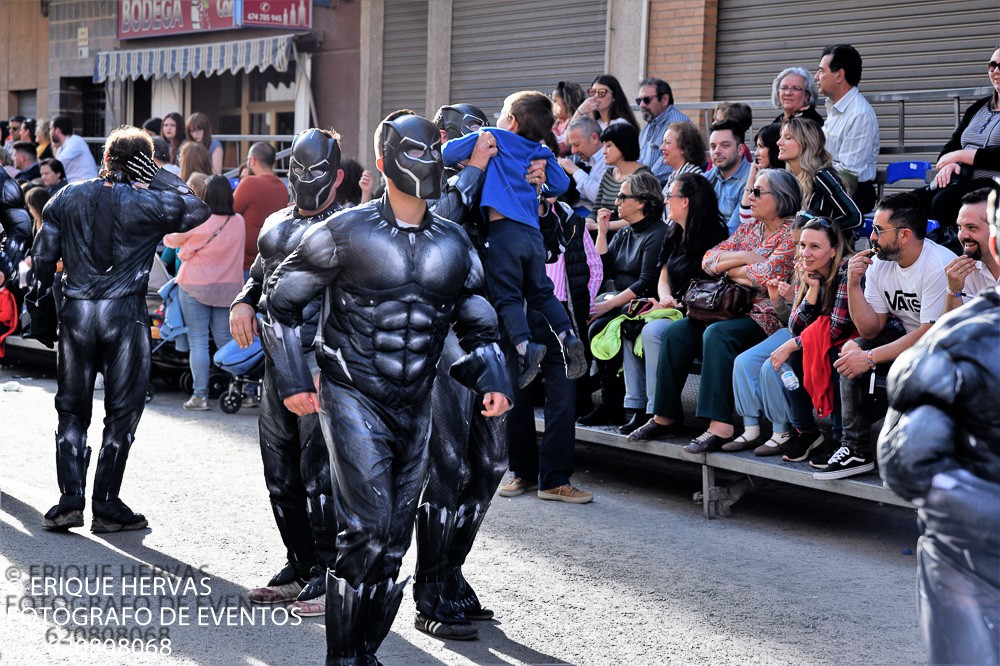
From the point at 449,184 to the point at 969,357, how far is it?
3.64 meters

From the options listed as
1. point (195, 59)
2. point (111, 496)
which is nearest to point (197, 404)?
point (111, 496)

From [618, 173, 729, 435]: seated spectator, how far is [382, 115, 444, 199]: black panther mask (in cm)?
401

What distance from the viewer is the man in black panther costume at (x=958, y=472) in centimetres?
310

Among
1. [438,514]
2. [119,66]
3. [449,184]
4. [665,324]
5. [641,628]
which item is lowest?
[641,628]

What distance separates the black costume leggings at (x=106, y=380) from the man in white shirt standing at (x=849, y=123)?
15.6ft

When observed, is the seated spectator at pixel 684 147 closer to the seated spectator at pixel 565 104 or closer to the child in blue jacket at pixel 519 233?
the seated spectator at pixel 565 104

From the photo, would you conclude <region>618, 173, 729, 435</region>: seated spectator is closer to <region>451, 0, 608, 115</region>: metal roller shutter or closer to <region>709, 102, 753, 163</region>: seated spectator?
<region>709, 102, 753, 163</region>: seated spectator

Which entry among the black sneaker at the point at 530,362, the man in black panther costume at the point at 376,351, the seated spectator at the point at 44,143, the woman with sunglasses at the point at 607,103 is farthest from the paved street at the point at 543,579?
the seated spectator at the point at 44,143

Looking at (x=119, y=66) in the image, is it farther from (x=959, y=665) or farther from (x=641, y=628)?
(x=959, y=665)

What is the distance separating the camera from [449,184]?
6.39 meters

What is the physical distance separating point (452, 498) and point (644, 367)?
3306mm

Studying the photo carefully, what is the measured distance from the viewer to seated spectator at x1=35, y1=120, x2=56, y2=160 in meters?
17.3

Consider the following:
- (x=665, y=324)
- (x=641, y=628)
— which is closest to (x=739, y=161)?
(x=665, y=324)

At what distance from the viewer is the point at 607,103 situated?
10844 millimetres
